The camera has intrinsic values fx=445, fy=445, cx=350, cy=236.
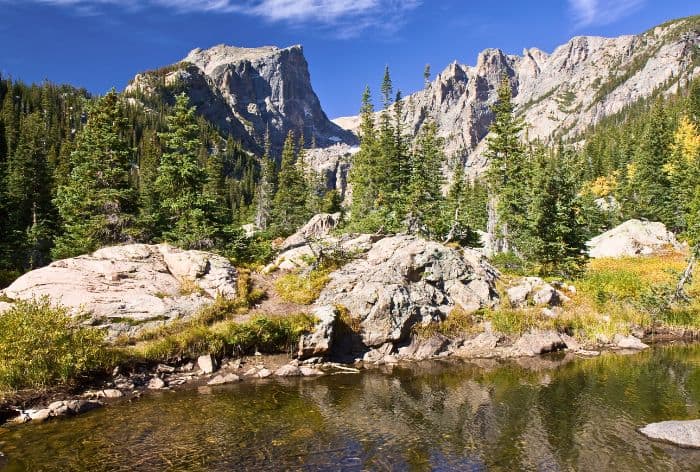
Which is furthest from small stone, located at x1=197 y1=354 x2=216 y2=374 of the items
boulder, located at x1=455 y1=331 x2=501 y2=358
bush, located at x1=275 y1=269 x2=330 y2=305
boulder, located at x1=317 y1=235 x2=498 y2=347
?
boulder, located at x1=455 y1=331 x2=501 y2=358

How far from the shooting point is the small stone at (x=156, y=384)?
19297 mm

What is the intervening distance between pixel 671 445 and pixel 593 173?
12058 cm

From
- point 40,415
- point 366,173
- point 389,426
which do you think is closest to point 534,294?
point 389,426

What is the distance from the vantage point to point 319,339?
23.7 metres

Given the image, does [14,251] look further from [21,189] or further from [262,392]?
[262,392]

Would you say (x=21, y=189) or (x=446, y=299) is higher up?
(x=21, y=189)

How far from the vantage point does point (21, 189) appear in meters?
49.9

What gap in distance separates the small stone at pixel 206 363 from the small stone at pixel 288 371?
3.10 m

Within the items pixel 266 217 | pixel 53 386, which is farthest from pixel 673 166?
pixel 53 386

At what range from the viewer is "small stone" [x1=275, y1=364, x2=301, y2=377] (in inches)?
856

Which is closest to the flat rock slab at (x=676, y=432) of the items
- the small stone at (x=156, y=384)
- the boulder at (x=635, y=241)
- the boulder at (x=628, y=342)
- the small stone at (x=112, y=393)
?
the boulder at (x=628, y=342)

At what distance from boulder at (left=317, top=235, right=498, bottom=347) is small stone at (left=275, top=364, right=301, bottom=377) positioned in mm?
5003

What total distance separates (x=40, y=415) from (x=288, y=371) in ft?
33.0

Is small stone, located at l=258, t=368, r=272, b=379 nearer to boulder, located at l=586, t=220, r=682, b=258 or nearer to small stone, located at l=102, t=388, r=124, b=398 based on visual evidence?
small stone, located at l=102, t=388, r=124, b=398
